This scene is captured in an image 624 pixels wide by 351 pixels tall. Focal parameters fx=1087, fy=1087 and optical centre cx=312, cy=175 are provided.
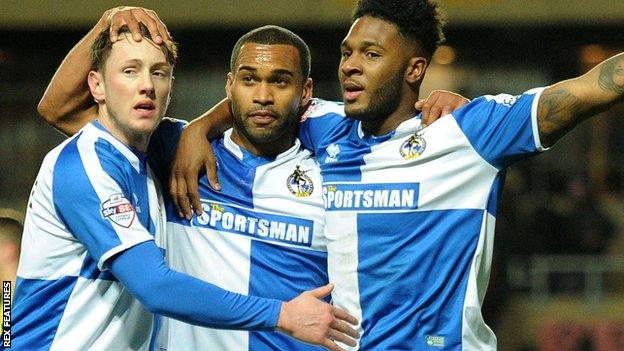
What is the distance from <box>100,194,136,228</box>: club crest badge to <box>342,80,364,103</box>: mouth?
3.09 feet

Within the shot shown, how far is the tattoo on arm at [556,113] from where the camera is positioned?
3.53 meters

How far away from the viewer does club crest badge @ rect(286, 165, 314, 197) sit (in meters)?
4.11

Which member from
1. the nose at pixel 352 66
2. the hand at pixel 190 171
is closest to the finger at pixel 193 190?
the hand at pixel 190 171

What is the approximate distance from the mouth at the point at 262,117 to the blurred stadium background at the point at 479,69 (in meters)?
6.12

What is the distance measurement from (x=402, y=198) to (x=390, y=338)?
Answer: 1.60 ft

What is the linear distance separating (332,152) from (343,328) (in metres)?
0.81

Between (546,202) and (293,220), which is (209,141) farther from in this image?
(546,202)

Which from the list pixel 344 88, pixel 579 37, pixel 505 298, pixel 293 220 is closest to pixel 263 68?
pixel 344 88

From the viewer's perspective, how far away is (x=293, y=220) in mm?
4066

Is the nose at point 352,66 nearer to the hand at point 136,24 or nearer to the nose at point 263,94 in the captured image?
the nose at point 263,94

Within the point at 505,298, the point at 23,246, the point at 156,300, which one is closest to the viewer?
the point at 156,300

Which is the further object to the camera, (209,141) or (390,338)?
(209,141)

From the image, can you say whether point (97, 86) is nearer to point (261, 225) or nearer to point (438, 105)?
point (261, 225)

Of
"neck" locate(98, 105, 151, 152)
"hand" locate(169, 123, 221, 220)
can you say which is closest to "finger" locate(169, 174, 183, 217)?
"hand" locate(169, 123, 221, 220)
